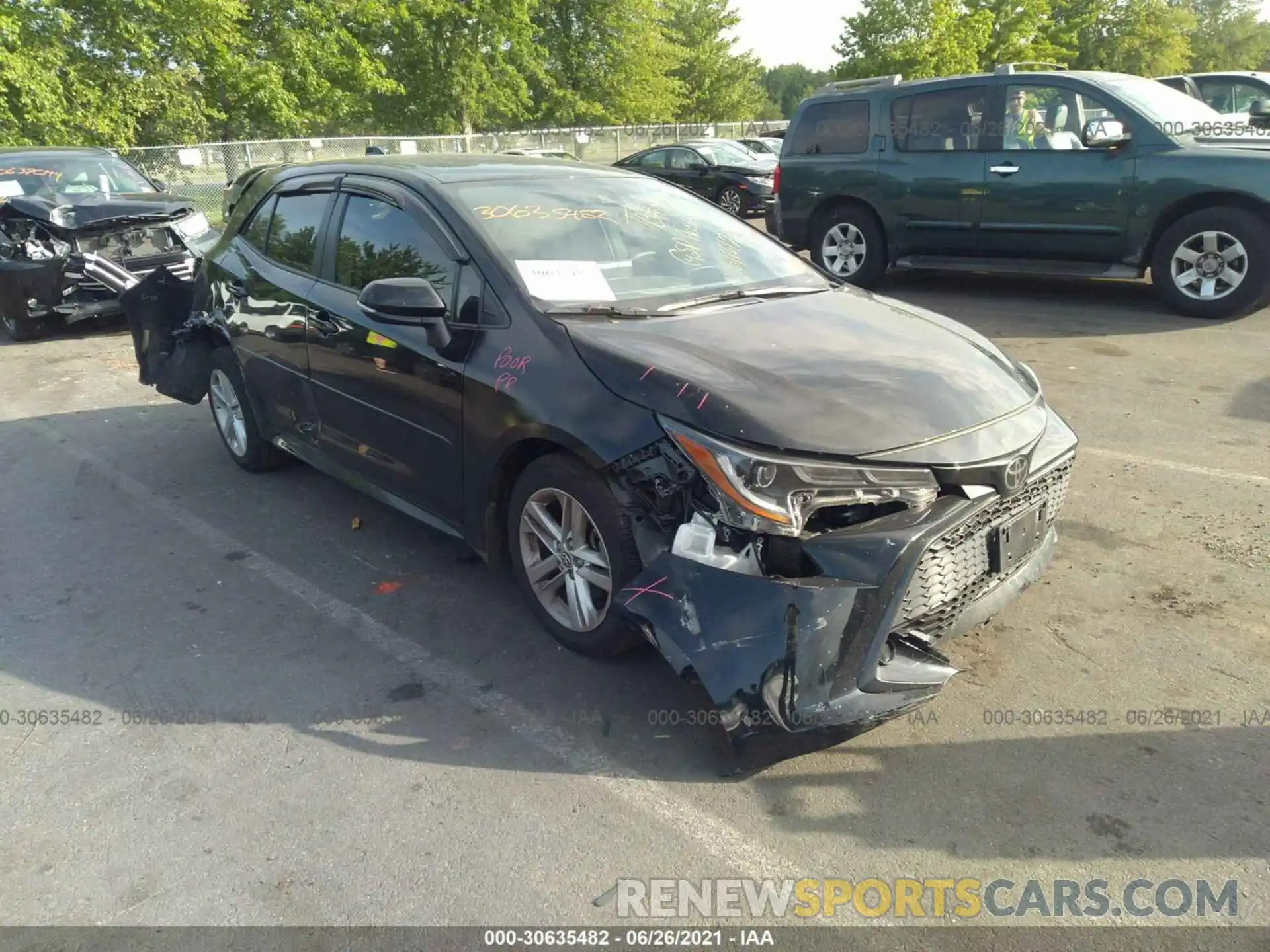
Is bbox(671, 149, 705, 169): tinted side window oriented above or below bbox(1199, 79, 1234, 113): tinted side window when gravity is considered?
below

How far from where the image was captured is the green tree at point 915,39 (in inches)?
1191

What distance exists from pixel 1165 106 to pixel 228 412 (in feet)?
26.4

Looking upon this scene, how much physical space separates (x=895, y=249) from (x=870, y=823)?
7915 millimetres

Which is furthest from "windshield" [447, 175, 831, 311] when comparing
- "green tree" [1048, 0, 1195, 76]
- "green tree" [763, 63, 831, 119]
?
"green tree" [763, 63, 831, 119]

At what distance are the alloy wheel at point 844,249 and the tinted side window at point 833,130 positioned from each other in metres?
0.78

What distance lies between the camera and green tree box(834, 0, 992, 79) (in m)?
30.2

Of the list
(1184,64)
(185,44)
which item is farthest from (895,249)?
(1184,64)

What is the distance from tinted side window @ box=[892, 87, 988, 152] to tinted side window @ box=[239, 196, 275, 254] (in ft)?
21.4

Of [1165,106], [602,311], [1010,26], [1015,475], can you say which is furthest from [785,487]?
[1010,26]

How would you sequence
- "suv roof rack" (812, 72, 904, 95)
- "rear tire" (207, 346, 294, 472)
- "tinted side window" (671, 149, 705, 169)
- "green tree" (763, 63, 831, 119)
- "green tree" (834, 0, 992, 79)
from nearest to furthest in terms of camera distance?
"rear tire" (207, 346, 294, 472), "suv roof rack" (812, 72, 904, 95), "tinted side window" (671, 149, 705, 169), "green tree" (834, 0, 992, 79), "green tree" (763, 63, 831, 119)

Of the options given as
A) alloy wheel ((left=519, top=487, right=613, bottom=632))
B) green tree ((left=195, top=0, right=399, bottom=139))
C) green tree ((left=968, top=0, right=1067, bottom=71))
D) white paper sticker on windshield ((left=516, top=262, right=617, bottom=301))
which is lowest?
alloy wheel ((left=519, top=487, right=613, bottom=632))

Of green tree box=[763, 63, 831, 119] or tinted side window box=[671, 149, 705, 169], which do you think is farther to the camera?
green tree box=[763, 63, 831, 119]

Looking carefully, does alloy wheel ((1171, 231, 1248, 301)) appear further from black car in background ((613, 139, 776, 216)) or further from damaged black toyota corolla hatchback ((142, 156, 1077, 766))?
black car in background ((613, 139, 776, 216))

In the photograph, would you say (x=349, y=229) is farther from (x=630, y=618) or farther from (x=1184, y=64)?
(x=1184, y=64)
